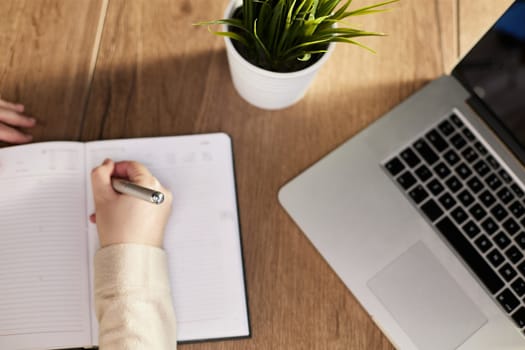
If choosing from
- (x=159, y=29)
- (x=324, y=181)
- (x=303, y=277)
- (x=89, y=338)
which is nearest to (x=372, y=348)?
(x=303, y=277)

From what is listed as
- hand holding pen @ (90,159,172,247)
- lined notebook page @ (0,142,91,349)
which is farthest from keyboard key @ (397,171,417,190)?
lined notebook page @ (0,142,91,349)

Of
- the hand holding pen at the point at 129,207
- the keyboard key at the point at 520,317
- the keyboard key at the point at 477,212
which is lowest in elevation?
the keyboard key at the point at 520,317

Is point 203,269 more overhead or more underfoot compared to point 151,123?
more underfoot

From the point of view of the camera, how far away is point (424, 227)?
730 millimetres

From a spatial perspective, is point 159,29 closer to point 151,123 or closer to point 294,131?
point 151,123

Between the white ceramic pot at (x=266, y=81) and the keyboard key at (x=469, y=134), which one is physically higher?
the white ceramic pot at (x=266, y=81)

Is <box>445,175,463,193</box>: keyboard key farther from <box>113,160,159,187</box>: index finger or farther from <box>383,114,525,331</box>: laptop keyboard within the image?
<box>113,160,159,187</box>: index finger

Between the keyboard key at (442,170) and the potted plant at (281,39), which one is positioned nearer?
the potted plant at (281,39)

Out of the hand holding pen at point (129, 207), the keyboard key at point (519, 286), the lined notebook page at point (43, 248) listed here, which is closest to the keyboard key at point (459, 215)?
the keyboard key at point (519, 286)

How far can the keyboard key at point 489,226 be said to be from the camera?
713 millimetres

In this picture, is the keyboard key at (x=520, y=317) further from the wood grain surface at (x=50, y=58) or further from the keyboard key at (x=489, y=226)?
the wood grain surface at (x=50, y=58)

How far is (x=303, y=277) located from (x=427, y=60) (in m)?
0.38

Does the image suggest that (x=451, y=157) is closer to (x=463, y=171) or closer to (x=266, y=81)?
(x=463, y=171)

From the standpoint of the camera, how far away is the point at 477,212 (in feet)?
2.36
